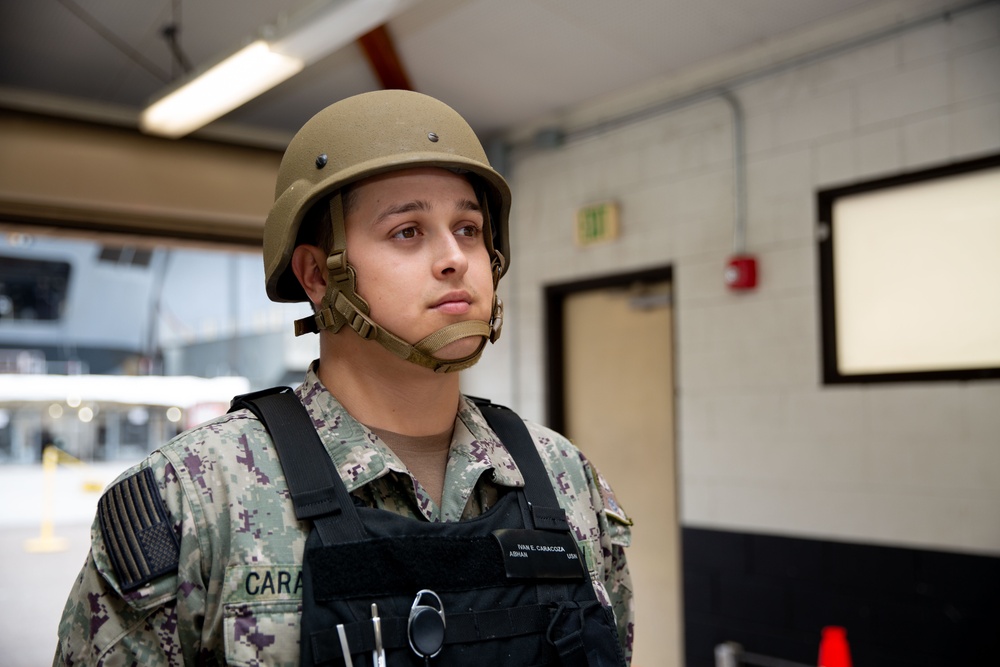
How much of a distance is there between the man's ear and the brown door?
3.37m

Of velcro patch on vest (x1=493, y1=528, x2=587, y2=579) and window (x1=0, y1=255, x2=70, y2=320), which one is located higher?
window (x1=0, y1=255, x2=70, y2=320)

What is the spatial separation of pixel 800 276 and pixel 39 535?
492 centimetres

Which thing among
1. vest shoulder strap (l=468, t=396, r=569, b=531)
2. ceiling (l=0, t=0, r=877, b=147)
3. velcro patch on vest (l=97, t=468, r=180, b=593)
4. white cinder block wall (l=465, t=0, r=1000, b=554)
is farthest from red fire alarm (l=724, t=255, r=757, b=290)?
velcro patch on vest (l=97, t=468, r=180, b=593)

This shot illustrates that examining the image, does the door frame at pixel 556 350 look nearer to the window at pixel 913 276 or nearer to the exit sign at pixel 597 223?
the exit sign at pixel 597 223

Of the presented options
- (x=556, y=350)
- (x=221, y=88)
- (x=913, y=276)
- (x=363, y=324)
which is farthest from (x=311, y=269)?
(x=556, y=350)

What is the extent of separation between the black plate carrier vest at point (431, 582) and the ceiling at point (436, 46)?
2.38 m

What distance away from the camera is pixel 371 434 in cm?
117

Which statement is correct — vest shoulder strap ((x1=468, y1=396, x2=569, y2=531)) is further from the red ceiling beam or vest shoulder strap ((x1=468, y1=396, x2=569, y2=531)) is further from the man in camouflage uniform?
the red ceiling beam

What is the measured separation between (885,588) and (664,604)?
1.24 metres

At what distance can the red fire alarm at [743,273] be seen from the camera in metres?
3.86

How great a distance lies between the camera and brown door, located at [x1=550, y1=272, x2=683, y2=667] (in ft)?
14.5

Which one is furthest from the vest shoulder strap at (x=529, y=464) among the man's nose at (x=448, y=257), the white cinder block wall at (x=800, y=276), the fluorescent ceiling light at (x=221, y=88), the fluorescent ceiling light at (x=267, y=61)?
the white cinder block wall at (x=800, y=276)

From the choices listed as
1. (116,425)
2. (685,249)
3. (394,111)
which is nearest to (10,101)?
(116,425)

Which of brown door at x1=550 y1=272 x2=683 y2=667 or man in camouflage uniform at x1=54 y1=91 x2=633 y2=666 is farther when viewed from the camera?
brown door at x1=550 y1=272 x2=683 y2=667
